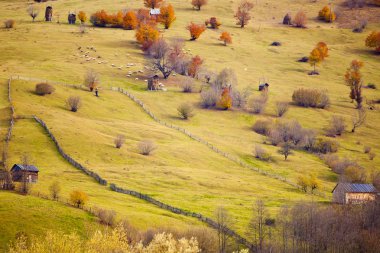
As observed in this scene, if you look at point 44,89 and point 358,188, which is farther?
point 44,89

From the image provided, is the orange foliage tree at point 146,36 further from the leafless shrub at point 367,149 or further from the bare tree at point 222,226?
the bare tree at point 222,226

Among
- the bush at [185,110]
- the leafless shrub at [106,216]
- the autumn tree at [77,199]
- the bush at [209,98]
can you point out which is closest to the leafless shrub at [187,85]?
the bush at [209,98]

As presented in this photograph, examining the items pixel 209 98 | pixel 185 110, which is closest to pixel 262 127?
pixel 185 110

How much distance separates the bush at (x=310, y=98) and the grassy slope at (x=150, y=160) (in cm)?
3784

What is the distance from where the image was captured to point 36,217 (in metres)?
80.1

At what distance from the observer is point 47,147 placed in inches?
4328

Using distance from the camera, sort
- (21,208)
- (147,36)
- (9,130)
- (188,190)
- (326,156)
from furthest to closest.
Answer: (147,36), (326,156), (9,130), (188,190), (21,208)

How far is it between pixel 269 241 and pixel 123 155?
1265 inches

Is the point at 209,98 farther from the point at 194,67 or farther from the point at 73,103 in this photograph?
the point at 73,103

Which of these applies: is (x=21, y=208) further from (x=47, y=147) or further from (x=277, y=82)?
(x=277, y=82)

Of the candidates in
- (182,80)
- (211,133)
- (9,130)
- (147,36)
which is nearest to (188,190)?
(9,130)

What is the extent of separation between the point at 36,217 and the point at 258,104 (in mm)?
83510

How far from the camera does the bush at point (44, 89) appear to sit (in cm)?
13762

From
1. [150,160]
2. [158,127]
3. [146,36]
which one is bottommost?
[150,160]
